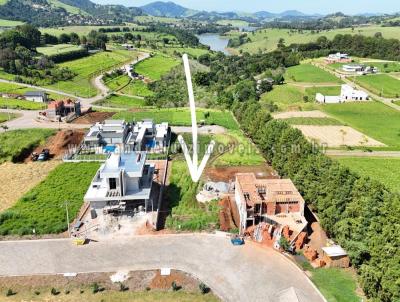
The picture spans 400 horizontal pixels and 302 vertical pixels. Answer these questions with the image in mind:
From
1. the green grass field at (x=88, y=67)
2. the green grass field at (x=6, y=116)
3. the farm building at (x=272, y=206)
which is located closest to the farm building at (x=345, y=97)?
the green grass field at (x=88, y=67)

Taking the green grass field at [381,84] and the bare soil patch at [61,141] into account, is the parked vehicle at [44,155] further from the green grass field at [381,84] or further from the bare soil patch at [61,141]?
the green grass field at [381,84]

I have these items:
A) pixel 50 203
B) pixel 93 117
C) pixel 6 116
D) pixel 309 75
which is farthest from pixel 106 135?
pixel 309 75

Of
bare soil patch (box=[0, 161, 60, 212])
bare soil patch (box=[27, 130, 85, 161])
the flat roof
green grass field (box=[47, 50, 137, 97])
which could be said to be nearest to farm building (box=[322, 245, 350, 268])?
the flat roof

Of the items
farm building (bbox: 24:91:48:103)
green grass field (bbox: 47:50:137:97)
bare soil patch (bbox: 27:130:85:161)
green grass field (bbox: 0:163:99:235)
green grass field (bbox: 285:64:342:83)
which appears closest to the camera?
green grass field (bbox: 0:163:99:235)

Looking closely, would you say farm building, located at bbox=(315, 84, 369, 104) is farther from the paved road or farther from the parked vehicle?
the paved road

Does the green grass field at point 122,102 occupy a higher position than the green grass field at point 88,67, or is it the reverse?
the green grass field at point 88,67

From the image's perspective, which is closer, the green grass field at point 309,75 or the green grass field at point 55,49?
the green grass field at point 309,75
